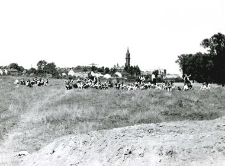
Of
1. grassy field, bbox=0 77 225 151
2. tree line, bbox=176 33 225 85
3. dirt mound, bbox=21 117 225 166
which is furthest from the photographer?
tree line, bbox=176 33 225 85

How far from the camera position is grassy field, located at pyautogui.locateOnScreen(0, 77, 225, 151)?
1617cm

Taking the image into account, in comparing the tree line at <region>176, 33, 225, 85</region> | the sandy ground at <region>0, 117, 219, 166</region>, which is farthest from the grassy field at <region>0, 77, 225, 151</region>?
the tree line at <region>176, 33, 225, 85</region>

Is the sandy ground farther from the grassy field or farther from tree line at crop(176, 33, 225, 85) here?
tree line at crop(176, 33, 225, 85)

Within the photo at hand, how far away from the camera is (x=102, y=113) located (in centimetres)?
2002

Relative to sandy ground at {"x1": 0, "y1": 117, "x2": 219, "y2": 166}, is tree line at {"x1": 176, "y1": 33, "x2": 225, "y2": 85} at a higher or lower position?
higher

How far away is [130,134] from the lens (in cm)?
1047

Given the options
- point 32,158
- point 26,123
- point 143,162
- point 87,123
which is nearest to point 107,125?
point 87,123

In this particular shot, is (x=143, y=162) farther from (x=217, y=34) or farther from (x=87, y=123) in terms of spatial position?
(x=217, y=34)

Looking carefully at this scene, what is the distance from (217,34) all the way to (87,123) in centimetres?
5693

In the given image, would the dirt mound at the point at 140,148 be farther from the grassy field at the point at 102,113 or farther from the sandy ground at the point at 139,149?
the grassy field at the point at 102,113

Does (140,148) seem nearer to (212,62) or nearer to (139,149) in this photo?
(139,149)

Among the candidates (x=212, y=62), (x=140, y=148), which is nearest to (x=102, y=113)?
(x=140, y=148)

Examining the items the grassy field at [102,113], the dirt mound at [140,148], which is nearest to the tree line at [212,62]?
the grassy field at [102,113]

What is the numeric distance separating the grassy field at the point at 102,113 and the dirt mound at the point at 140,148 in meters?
2.91
